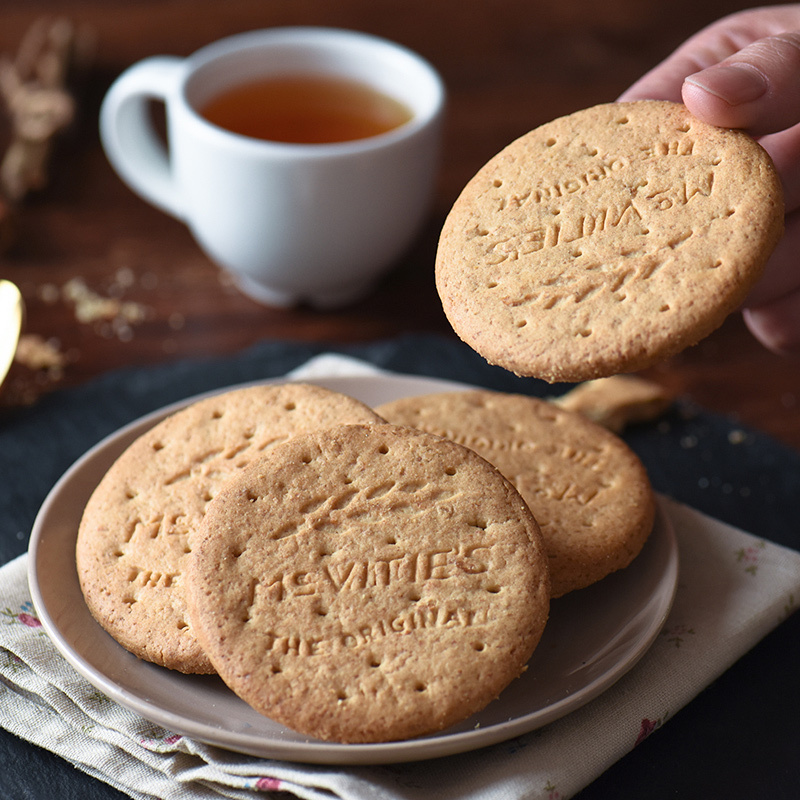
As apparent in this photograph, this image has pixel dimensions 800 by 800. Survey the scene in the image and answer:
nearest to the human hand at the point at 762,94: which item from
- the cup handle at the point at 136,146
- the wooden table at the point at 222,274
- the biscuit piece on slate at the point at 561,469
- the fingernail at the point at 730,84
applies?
the fingernail at the point at 730,84

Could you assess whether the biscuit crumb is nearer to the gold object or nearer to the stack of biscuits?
the stack of biscuits

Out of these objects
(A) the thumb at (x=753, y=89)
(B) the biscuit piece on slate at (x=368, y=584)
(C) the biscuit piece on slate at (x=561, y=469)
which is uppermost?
(A) the thumb at (x=753, y=89)

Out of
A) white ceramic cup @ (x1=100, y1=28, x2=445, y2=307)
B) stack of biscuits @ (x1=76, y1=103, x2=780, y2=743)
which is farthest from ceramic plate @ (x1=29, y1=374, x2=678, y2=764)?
white ceramic cup @ (x1=100, y1=28, x2=445, y2=307)

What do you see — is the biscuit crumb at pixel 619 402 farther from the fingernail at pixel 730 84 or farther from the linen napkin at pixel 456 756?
the fingernail at pixel 730 84

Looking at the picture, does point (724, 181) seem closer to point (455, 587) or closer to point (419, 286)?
point (455, 587)

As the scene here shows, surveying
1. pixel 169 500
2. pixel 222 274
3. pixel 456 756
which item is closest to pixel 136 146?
pixel 222 274

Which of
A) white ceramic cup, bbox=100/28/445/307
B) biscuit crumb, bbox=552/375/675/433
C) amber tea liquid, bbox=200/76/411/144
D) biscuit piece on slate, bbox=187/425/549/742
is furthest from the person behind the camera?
amber tea liquid, bbox=200/76/411/144

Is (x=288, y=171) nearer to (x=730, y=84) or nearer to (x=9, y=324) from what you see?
(x=9, y=324)
